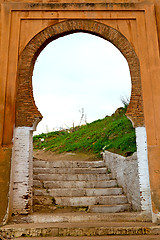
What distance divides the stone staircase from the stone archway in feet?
2.79

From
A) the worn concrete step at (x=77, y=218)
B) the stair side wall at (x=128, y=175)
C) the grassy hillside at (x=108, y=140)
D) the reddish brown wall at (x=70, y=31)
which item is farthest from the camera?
the grassy hillside at (x=108, y=140)

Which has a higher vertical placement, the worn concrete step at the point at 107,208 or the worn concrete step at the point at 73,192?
the worn concrete step at the point at 73,192

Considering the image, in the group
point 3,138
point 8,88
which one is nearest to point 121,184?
point 3,138

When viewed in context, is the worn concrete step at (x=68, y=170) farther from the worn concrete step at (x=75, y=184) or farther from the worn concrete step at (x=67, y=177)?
the worn concrete step at (x=75, y=184)

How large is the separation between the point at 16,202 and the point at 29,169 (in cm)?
74

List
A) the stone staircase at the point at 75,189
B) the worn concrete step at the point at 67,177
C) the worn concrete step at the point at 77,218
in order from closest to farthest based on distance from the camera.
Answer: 1. the worn concrete step at the point at 77,218
2. the stone staircase at the point at 75,189
3. the worn concrete step at the point at 67,177

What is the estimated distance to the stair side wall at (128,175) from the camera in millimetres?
5484

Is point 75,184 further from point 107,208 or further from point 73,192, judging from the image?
point 107,208

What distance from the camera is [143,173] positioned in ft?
16.6

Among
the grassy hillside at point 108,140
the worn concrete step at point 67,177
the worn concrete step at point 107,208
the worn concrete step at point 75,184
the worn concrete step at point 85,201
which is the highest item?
the grassy hillside at point 108,140

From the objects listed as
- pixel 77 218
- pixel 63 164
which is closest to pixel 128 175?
pixel 77 218

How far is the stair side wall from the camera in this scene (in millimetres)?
5484

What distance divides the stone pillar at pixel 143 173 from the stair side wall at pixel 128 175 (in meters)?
0.34

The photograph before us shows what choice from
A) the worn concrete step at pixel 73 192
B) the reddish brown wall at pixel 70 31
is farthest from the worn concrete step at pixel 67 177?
the reddish brown wall at pixel 70 31
